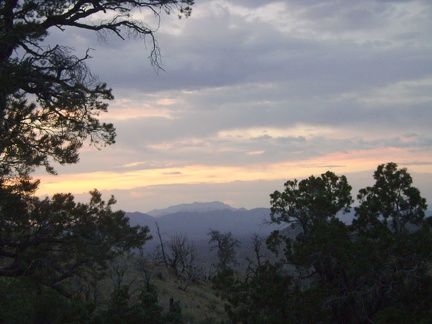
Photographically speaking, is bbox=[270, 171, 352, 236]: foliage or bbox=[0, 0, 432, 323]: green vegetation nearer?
bbox=[0, 0, 432, 323]: green vegetation

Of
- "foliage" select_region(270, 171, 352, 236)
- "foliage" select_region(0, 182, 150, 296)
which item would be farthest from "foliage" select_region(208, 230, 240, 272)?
"foliage" select_region(0, 182, 150, 296)

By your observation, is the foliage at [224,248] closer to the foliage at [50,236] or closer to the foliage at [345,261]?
the foliage at [345,261]

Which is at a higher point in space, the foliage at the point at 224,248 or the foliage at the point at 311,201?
the foliage at the point at 311,201

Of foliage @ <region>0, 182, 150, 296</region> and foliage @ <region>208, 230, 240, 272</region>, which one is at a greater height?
foliage @ <region>0, 182, 150, 296</region>

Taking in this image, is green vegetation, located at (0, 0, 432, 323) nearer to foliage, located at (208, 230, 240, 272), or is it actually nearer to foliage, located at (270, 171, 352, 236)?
foliage, located at (270, 171, 352, 236)

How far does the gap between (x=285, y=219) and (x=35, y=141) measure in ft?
31.4

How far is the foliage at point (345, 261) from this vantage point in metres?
12.0

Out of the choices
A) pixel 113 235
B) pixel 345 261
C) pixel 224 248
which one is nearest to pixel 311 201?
pixel 345 261

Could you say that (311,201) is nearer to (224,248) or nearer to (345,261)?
(345,261)

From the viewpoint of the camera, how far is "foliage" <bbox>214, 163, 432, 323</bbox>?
12.0m

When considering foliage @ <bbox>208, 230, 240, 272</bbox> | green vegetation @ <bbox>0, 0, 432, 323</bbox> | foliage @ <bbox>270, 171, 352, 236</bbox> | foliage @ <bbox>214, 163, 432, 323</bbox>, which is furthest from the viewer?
foliage @ <bbox>208, 230, 240, 272</bbox>

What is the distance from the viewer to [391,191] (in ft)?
46.3

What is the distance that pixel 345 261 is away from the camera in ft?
41.7

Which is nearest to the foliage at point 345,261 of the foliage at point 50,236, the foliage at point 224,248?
the foliage at point 50,236
